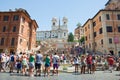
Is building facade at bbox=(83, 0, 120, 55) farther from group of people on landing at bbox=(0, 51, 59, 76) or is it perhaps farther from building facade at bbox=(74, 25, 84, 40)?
building facade at bbox=(74, 25, 84, 40)

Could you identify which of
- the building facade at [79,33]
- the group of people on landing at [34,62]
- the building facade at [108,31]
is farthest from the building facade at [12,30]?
the building facade at [79,33]

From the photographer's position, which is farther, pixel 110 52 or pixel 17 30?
pixel 17 30

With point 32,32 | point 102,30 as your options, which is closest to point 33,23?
point 32,32

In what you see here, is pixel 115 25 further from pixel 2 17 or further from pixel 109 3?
pixel 2 17

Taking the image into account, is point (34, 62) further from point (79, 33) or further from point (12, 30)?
point (79, 33)

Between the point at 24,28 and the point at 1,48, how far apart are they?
8.57 metres

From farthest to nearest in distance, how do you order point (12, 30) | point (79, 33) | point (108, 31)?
point (79, 33), point (12, 30), point (108, 31)

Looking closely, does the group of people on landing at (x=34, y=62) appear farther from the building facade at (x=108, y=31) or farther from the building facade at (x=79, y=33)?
the building facade at (x=79, y=33)

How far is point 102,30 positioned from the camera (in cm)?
3706

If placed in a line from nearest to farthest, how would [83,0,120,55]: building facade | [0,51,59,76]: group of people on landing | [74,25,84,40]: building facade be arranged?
[0,51,59,76]: group of people on landing < [83,0,120,55]: building facade < [74,25,84,40]: building facade

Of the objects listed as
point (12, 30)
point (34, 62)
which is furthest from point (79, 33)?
point (34, 62)

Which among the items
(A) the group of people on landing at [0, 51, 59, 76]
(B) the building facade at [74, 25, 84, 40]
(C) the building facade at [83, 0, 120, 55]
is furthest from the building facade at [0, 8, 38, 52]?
(B) the building facade at [74, 25, 84, 40]

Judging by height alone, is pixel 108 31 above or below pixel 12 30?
below

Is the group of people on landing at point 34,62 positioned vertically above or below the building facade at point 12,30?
below
